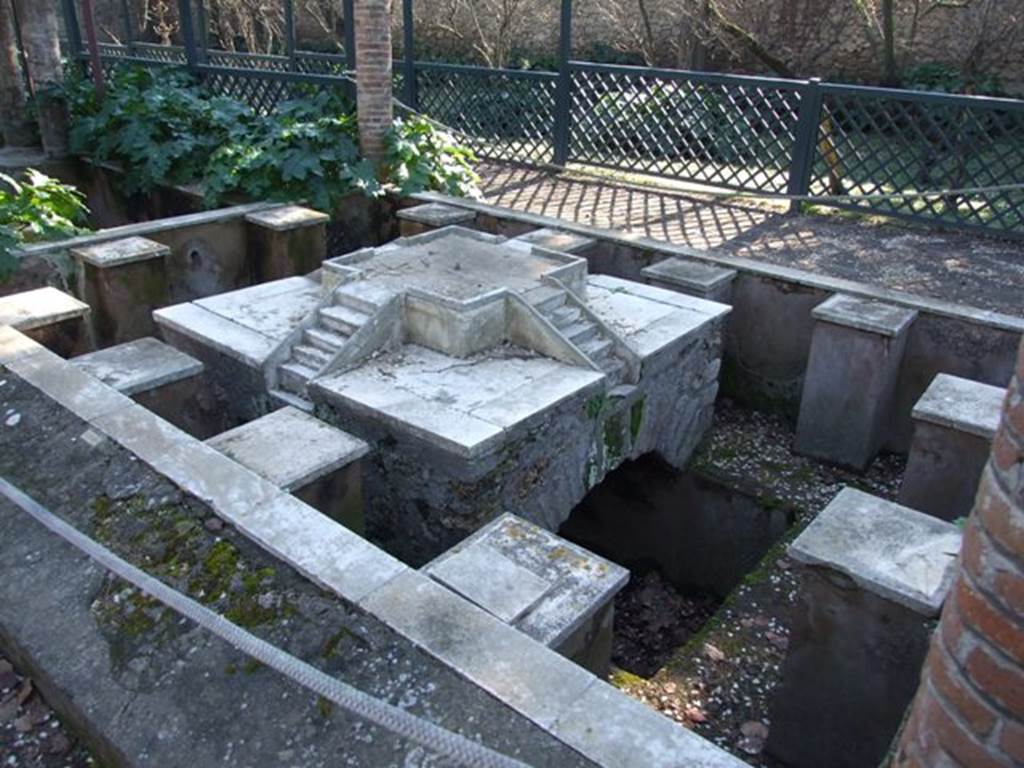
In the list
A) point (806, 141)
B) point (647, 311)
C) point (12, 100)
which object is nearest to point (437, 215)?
point (647, 311)

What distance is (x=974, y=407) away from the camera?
4160 millimetres

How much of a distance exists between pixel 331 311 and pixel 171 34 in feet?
66.6

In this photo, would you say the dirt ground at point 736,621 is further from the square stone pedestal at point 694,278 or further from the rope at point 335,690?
the rope at point 335,690

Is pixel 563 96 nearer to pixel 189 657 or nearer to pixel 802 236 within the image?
pixel 802 236

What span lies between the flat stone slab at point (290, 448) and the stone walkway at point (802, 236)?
418 centimetres

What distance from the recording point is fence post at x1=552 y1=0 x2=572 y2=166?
30.6 ft

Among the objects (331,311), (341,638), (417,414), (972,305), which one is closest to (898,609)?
(341,638)

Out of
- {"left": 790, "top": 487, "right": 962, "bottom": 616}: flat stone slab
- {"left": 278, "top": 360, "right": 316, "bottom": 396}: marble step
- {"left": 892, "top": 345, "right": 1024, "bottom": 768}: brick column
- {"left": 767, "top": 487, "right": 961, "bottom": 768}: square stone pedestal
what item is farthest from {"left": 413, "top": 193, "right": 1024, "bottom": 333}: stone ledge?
{"left": 892, "top": 345, "right": 1024, "bottom": 768}: brick column

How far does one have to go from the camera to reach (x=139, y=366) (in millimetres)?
4402

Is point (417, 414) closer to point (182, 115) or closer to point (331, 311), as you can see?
point (331, 311)

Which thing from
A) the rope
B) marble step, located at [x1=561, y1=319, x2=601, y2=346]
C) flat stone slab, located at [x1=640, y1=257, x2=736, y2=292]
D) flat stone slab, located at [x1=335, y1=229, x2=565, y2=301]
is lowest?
marble step, located at [x1=561, y1=319, x2=601, y2=346]

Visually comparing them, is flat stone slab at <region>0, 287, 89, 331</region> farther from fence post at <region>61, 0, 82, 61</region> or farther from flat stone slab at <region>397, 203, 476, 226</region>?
fence post at <region>61, 0, 82, 61</region>

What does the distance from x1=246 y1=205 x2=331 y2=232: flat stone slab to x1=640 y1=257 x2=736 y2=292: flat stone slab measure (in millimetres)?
Result: 2738

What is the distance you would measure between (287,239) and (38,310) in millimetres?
2340
